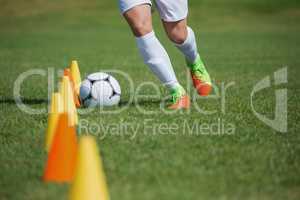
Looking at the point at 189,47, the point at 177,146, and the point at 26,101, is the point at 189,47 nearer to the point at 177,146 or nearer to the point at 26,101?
the point at 26,101

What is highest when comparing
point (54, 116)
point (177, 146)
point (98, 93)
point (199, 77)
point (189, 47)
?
point (189, 47)

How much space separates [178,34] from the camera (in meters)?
7.11

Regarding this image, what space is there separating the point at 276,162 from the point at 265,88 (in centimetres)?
453

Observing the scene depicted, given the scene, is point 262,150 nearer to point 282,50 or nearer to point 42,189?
point 42,189

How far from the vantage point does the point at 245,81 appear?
951cm

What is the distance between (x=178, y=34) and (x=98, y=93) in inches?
45.4

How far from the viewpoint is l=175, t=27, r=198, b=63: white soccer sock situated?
7.23 m

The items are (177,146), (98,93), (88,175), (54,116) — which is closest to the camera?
(88,175)

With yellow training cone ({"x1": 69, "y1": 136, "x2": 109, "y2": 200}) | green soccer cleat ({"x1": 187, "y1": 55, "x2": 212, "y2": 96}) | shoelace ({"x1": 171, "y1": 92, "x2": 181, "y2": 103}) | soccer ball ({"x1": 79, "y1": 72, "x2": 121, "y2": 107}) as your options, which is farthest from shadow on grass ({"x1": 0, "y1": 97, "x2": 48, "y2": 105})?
yellow training cone ({"x1": 69, "y1": 136, "x2": 109, "y2": 200})

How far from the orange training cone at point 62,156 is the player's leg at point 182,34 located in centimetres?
314

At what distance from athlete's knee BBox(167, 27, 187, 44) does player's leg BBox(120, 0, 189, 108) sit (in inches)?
18.8

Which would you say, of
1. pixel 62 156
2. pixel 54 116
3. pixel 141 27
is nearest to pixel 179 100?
pixel 141 27

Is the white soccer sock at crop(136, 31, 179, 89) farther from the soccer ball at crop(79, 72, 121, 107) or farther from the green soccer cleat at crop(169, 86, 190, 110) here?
the soccer ball at crop(79, 72, 121, 107)

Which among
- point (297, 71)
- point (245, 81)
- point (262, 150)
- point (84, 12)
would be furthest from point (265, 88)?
point (84, 12)
